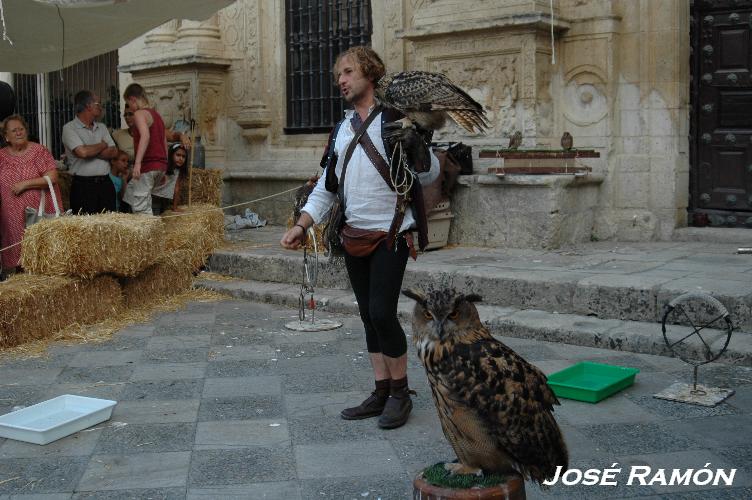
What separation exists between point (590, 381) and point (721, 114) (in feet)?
16.2

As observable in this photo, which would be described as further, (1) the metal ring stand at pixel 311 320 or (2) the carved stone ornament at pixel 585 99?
(2) the carved stone ornament at pixel 585 99

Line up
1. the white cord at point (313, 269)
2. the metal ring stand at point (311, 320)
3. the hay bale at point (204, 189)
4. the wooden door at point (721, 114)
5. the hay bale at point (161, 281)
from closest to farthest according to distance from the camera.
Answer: the metal ring stand at point (311, 320) < the white cord at point (313, 269) < the hay bale at point (161, 281) < the wooden door at point (721, 114) < the hay bale at point (204, 189)

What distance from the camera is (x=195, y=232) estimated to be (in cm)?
979

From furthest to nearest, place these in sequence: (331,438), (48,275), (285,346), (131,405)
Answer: (48,275), (285,346), (131,405), (331,438)

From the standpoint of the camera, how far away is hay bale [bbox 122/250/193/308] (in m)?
8.56

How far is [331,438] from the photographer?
192 inches

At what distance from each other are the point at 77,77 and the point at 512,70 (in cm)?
966

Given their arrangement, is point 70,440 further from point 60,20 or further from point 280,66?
point 280,66

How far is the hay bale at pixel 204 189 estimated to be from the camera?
11148 millimetres

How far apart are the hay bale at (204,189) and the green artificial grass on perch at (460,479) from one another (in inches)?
319

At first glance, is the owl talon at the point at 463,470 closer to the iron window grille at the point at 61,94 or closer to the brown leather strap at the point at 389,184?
the brown leather strap at the point at 389,184

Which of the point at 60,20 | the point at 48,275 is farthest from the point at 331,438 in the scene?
the point at 60,20

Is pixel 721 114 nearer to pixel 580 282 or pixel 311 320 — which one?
pixel 580 282

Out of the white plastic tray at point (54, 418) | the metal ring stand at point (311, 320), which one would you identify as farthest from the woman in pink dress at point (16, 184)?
the white plastic tray at point (54, 418)
